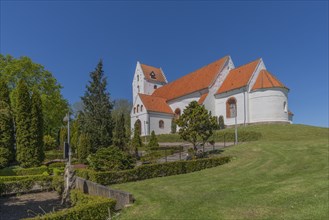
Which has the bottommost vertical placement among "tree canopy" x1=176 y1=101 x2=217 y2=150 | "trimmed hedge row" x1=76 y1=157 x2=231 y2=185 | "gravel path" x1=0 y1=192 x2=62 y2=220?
"gravel path" x1=0 y1=192 x2=62 y2=220

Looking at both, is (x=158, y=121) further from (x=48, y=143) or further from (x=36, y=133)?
(x=36, y=133)

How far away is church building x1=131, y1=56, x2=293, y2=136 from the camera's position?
1480 inches

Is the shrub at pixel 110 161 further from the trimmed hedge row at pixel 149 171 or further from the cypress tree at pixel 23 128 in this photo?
the cypress tree at pixel 23 128

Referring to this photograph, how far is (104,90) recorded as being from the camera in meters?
Answer: 27.0

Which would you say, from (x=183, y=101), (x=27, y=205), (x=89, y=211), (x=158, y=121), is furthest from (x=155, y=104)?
(x=89, y=211)

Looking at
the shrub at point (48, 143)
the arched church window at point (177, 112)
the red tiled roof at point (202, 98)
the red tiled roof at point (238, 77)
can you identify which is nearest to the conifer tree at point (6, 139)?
the shrub at point (48, 143)

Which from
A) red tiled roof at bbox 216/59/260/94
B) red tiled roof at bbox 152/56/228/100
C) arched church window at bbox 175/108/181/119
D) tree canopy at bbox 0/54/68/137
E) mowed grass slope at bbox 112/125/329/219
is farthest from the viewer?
arched church window at bbox 175/108/181/119

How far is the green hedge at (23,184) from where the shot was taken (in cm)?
1539

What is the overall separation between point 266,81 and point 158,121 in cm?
1843

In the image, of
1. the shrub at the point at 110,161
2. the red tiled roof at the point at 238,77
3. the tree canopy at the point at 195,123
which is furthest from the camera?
the red tiled roof at the point at 238,77

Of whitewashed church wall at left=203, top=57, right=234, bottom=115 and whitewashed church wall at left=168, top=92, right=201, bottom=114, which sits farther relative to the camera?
whitewashed church wall at left=168, top=92, right=201, bottom=114

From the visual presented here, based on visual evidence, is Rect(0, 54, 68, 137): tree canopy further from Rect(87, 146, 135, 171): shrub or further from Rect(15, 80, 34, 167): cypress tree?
Rect(87, 146, 135, 171): shrub

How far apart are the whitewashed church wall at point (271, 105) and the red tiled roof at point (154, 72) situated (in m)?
29.1

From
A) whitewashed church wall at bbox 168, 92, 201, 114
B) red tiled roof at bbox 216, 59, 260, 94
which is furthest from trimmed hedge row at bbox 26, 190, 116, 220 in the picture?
whitewashed church wall at bbox 168, 92, 201, 114
